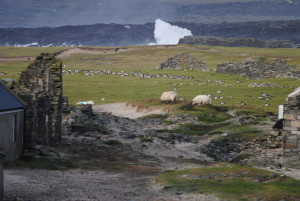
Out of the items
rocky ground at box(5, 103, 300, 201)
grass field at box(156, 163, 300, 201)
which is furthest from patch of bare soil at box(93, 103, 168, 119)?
→ grass field at box(156, 163, 300, 201)

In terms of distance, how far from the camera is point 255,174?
3134 centimetres

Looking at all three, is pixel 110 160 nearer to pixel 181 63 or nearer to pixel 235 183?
pixel 235 183

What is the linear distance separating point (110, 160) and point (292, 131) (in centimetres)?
1303

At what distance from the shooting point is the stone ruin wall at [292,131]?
3105 cm

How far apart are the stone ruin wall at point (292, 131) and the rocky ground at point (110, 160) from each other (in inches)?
260

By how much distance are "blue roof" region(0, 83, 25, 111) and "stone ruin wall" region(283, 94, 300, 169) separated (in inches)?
574

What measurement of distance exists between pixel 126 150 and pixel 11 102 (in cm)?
1094

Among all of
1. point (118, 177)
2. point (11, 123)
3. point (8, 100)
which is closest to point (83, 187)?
point (118, 177)

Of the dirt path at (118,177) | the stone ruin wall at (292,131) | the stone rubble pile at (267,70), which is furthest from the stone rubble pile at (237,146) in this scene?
the stone rubble pile at (267,70)

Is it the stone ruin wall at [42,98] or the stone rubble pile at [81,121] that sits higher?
the stone ruin wall at [42,98]

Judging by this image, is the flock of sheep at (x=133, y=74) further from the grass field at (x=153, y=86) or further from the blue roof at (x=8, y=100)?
the blue roof at (x=8, y=100)

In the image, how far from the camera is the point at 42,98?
4162 cm

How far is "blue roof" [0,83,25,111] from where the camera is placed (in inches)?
1364

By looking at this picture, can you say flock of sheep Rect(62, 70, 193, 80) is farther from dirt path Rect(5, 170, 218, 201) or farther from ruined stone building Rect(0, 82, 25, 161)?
dirt path Rect(5, 170, 218, 201)
